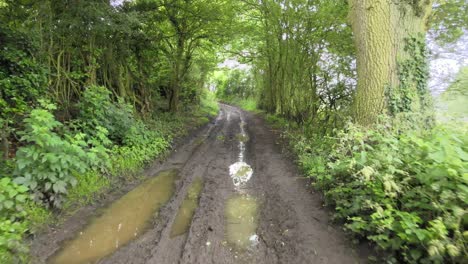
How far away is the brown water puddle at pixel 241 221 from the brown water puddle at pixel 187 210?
1.96ft

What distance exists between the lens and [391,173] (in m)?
2.81

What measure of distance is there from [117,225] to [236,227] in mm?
1814

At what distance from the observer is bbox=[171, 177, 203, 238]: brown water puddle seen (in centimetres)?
359

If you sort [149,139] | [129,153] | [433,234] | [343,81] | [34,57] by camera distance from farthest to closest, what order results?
1. [343,81]
2. [149,139]
3. [129,153]
4. [34,57]
5. [433,234]

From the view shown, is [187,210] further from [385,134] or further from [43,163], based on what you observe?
[385,134]

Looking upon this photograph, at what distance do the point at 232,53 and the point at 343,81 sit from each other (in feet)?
34.2

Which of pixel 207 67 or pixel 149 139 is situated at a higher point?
pixel 207 67

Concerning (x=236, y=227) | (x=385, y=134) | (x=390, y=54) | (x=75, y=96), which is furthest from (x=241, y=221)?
(x=75, y=96)

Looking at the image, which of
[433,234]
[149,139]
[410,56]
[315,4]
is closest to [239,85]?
[315,4]

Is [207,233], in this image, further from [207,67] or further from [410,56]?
[207,67]

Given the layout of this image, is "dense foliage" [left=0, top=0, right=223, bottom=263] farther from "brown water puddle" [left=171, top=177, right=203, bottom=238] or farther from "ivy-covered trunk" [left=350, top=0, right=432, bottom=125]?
"ivy-covered trunk" [left=350, top=0, right=432, bottom=125]

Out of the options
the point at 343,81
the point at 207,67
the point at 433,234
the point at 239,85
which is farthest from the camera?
the point at 239,85

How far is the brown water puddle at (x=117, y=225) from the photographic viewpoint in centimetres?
302

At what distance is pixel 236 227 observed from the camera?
3.69 meters
